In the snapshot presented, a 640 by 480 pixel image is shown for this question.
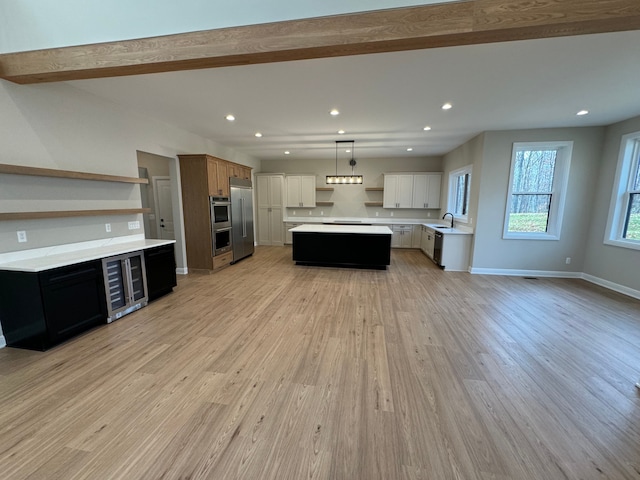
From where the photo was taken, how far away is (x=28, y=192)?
2664 millimetres

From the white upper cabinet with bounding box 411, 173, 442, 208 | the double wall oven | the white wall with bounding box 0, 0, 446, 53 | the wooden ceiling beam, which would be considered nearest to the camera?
the wooden ceiling beam

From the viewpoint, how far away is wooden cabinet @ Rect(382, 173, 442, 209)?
7520mm

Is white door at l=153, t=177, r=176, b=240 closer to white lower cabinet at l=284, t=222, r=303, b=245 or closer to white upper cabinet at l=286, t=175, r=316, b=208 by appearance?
white lower cabinet at l=284, t=222, r=303, b=245

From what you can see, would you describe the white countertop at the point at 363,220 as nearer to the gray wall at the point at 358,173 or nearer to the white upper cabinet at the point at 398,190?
the gray wall at the point at 358,173

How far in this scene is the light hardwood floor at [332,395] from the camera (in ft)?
4.70

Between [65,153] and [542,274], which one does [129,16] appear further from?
[542,274]

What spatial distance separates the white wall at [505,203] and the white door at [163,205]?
6742 mm

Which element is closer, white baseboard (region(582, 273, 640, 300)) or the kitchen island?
white baseboard (region(582, 273, 640, 300))

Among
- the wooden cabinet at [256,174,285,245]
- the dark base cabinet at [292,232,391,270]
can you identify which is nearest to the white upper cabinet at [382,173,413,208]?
the dark base cabinet at [292,232,391,270]

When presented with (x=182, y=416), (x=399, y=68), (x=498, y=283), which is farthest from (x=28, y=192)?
(x=498, y=283)

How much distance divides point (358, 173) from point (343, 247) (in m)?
3.48

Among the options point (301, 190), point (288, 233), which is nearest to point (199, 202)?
point (288, 233)

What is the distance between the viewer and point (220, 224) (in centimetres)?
528

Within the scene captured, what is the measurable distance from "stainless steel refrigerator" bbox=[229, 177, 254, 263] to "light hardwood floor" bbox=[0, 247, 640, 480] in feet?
8.46
